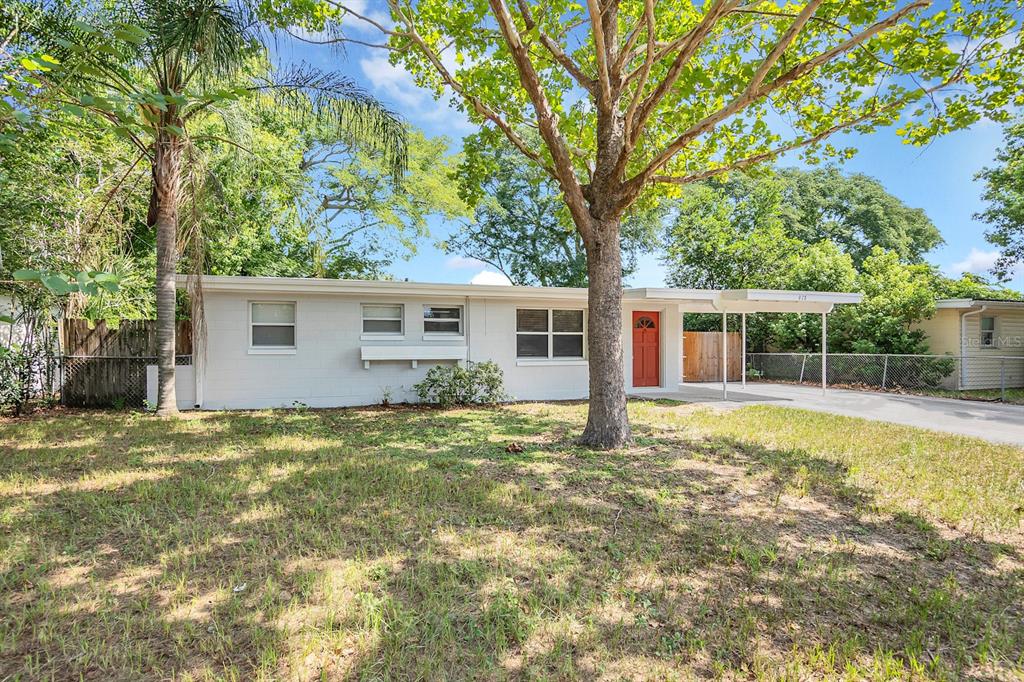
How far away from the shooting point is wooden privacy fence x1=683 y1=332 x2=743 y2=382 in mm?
17562

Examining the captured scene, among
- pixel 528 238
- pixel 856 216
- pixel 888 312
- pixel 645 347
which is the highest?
pixel 856 216

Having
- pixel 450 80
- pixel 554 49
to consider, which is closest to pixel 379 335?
pixel 450 80

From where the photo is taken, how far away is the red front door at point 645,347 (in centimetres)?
1336

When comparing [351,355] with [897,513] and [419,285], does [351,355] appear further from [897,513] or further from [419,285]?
[897,513]

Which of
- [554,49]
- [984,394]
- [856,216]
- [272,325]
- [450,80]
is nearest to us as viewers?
[554,49]

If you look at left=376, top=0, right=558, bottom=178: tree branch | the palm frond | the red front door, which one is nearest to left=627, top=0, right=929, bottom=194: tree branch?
left=376, top=0, right=558, bottom=178: tree branch

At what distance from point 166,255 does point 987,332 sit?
22029 mm

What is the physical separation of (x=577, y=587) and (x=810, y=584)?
151cm

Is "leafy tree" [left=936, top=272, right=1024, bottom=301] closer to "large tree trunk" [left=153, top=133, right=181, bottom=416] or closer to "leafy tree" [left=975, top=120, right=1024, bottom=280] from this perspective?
"leafy tree" [left=975, top=120, right=1024, bottom=280]

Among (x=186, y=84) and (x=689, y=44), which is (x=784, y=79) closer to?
(x=689, y=44)

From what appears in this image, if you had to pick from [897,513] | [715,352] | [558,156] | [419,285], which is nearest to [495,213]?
[715,352]

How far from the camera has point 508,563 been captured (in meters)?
3.39

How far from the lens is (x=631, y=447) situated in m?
6.68

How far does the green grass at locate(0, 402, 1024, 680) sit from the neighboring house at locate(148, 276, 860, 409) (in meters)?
3.71
